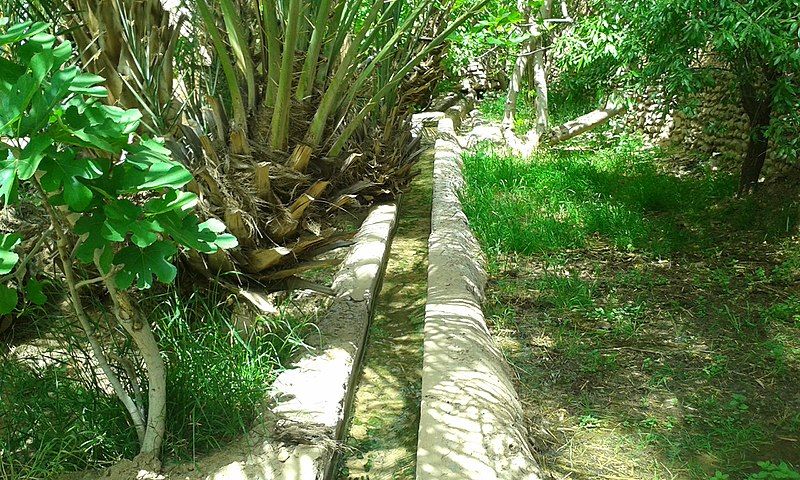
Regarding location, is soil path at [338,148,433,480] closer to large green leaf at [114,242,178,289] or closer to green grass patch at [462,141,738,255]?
green grass patch at [462,141,738,255]

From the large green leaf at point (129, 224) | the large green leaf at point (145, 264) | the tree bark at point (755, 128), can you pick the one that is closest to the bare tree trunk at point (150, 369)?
the large green leaf at point (145, 264)

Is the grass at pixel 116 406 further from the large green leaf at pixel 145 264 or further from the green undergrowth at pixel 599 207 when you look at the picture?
the green undergrowth at pixel 599 207

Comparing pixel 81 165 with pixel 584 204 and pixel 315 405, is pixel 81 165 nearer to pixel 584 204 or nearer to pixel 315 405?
pixel 315 405

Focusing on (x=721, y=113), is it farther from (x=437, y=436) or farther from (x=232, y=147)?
(x=437, y=436)

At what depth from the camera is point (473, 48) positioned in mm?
8117

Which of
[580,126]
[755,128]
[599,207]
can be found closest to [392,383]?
[599,207]

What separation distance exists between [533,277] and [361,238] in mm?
1137

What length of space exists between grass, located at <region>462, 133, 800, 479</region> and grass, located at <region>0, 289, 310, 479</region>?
1.13 m

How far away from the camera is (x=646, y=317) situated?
12.2ft

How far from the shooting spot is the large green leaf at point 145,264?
1.61m

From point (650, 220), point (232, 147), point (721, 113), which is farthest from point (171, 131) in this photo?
point (721, 113)

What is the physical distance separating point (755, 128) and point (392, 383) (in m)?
3.42

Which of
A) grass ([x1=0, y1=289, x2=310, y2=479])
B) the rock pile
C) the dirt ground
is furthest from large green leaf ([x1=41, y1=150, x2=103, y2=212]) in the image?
the rock pile

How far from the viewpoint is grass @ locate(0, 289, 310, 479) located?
215 centimetres
